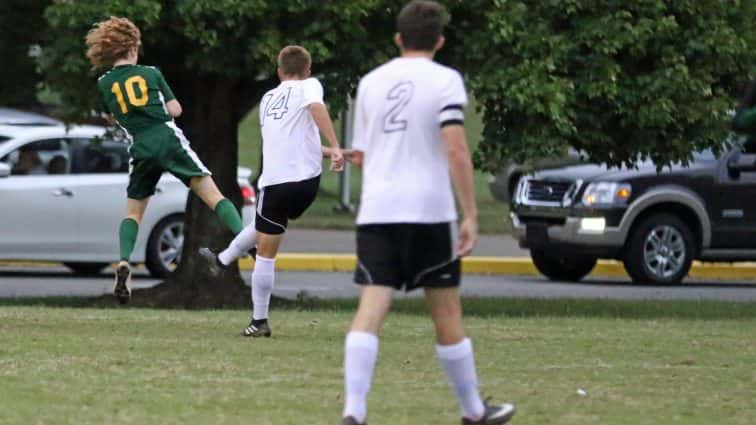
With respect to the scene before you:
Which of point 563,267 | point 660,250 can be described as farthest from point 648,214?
point 563,267

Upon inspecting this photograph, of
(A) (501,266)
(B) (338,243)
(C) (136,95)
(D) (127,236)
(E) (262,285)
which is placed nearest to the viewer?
(C) (136,95)

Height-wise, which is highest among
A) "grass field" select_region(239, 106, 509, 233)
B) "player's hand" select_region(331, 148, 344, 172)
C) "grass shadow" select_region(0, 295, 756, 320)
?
"player's hand" select_region(331, 148, 344, 172)

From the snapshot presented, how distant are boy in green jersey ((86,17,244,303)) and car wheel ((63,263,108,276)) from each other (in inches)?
366

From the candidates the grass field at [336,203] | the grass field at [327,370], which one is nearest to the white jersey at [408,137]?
the grass field at [327,370]

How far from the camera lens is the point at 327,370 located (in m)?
9.73

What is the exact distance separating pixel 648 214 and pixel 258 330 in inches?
360

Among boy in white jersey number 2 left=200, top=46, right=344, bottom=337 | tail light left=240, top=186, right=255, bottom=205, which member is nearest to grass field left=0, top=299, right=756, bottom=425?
boy in white jersey number 2 left=200, top=46, right=344, bottom=337

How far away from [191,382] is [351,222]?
61.0ft

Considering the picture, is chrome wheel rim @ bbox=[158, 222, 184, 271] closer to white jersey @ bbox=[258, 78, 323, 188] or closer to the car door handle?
the car door handle

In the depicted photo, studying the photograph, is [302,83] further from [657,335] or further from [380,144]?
[380,144]

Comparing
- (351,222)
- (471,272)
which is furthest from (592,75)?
(351,222)

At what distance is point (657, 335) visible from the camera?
41.6 feet

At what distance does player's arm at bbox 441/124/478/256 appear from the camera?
281 inches

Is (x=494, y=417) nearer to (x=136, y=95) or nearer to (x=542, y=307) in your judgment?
(x=136, y=95)
